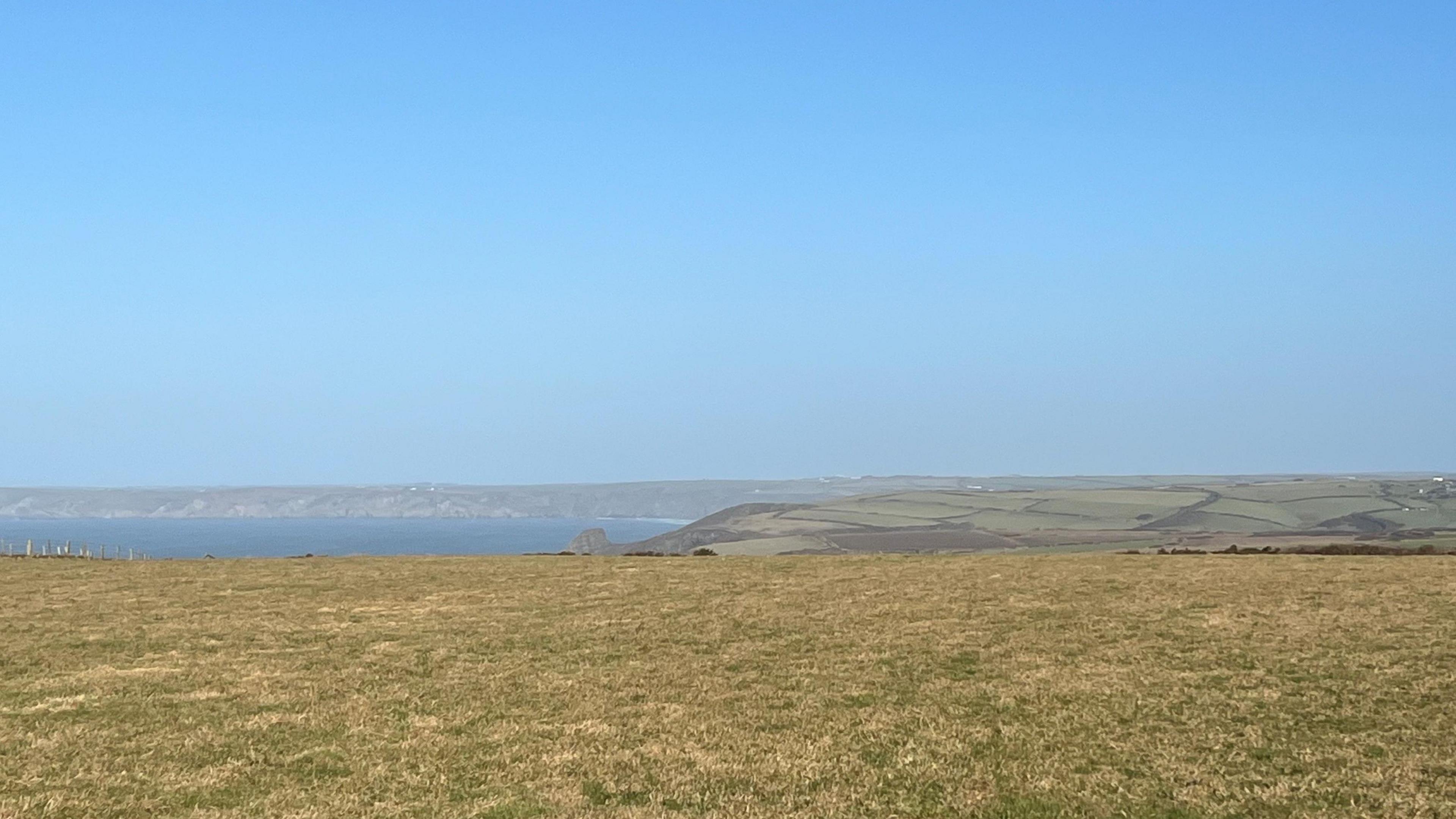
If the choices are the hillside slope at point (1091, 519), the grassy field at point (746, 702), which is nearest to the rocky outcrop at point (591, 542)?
the hillside slope at point (1091, 519)

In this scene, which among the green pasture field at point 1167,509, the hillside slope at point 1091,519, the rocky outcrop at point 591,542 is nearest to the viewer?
the hillside slope at point 1091,519

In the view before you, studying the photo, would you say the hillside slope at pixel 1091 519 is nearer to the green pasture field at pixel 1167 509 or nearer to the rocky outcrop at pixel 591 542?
the green pasture field at pixel 1167 509

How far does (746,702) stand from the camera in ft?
59.7

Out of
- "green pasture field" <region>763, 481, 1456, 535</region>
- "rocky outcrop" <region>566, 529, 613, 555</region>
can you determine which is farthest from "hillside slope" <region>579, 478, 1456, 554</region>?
"rocky outcrop" <region>566, 529, 613, 555</region>

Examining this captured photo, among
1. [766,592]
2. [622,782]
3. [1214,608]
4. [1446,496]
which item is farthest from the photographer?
[1446,496]

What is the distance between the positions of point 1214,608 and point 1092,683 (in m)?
10.7

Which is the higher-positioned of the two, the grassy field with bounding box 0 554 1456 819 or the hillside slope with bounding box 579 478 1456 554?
the grassy field with bounding box 0 554 1456 819

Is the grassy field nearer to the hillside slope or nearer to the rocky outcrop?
the hillside slope

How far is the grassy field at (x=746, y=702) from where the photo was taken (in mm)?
13172

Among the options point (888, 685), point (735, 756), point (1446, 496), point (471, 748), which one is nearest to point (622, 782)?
point (735, 756)

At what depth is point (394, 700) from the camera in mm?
18609

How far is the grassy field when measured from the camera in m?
13.2

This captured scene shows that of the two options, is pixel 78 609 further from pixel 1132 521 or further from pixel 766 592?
pixel 1132 521

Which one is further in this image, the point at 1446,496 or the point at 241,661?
the point at 1446,496
